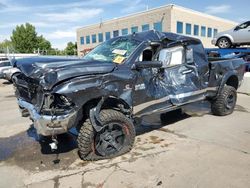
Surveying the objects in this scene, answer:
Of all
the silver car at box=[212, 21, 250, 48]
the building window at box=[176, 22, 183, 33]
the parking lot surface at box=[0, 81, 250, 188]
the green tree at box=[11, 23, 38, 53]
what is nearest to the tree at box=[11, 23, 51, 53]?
the green tree at box=[11, 23, 38, 53]

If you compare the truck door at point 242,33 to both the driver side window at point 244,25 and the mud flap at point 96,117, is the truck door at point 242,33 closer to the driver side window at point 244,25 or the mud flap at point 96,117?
the driver side window at point 244,25

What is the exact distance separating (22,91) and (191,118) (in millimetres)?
4012

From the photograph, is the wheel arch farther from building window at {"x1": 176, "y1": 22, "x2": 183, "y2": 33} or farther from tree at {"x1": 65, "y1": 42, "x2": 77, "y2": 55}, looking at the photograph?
tree at {"x1": 65, "y1": 42, "x2": 77, "y2": 55}

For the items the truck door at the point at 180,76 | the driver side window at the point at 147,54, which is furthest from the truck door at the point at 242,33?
the driver side window at the point at 147,54

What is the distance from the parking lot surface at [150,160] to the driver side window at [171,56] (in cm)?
142

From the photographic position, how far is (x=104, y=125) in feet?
13.7

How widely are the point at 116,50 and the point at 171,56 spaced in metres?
1.14

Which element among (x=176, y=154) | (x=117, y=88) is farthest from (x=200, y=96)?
(x=117, y=88)

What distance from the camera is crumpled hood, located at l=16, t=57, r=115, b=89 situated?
376 cm

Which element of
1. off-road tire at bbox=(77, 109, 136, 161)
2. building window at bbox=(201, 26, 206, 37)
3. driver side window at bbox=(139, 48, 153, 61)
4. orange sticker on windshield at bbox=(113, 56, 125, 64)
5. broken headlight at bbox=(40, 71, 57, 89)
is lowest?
off-road tire at bbox=(77, 109, 136, 161)

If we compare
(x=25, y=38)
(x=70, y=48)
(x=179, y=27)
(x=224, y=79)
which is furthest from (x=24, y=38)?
(x=224, y=79)

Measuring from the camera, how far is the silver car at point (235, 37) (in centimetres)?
1235

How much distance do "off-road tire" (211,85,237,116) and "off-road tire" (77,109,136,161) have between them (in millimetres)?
2966

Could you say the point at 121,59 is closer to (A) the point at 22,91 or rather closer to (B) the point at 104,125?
(B) the point at 104,125
